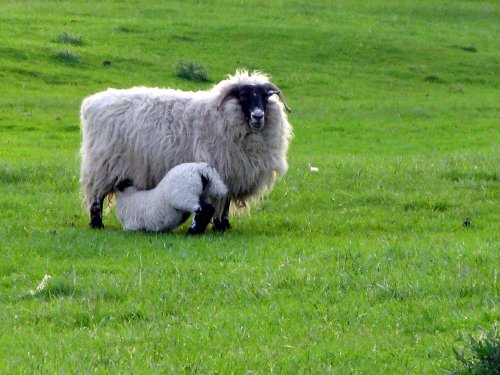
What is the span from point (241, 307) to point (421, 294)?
4.79 feet

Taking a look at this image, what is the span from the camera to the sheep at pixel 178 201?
1166 cm

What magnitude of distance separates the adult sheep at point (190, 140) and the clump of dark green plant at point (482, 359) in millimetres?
6778

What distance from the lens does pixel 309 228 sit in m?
12.1

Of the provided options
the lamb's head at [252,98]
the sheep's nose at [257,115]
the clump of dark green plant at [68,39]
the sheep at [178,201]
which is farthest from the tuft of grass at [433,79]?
the sheep at [178,201]

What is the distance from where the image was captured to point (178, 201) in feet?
38.1

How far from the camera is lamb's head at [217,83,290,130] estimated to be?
12320 mm

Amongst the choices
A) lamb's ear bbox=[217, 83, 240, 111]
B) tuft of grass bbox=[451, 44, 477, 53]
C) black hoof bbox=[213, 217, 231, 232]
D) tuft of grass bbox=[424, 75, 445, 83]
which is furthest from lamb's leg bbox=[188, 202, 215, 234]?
tuft of grass bbox=[451, 44, 477, 53]

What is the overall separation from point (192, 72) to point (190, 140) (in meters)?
22.1

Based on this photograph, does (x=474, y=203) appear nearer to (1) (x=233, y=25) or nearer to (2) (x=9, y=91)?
(2) (x=9, y=91)

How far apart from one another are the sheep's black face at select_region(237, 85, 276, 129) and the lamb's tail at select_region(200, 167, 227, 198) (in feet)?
2.96

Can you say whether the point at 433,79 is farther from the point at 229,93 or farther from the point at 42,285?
the point at 42,285

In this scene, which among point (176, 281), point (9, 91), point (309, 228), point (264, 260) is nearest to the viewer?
point (176, 281)

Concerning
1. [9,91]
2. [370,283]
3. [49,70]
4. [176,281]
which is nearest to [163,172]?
[176,281]

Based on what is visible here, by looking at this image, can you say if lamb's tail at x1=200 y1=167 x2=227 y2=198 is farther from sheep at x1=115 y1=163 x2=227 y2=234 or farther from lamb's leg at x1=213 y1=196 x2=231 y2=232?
lamb's leg at x1=213 y1=196 x2=231 y2=232
